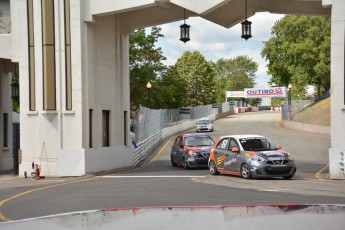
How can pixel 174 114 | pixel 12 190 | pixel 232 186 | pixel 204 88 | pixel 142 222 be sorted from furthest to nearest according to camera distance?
pixel 204 88 < pixel 174 114 < pixel 12 190 < pixel 232 186 < pixel 142 222

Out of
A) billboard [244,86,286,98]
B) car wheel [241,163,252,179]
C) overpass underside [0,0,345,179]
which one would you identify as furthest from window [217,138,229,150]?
billboard [244,86,286,98]

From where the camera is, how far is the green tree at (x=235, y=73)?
560 ft

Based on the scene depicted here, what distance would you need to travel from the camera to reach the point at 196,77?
11144 centimetres

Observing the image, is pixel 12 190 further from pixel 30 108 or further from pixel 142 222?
pixel 142 222

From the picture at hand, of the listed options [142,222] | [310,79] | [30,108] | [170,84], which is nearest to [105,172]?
[30,108]

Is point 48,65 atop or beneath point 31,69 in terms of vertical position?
atop

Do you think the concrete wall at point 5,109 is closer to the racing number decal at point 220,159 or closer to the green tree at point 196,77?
the racing number decal at point 220,159

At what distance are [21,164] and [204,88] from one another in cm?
8868

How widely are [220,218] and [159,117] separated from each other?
40440mm

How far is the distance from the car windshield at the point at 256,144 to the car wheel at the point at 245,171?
621mm

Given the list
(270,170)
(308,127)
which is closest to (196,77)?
(308,127)

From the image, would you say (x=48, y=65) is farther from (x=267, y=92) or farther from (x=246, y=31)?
(x=267, y=92)

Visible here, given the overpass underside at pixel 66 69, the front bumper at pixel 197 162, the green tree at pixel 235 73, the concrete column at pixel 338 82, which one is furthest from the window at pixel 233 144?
the green tree at pixel 235 73

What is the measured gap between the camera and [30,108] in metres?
23.0
